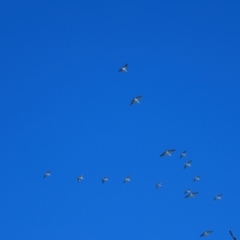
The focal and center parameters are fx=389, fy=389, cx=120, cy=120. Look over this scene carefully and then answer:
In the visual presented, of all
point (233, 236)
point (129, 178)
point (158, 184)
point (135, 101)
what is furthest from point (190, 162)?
point (233, 236)

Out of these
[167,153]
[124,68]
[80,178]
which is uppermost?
Result: [124,68]

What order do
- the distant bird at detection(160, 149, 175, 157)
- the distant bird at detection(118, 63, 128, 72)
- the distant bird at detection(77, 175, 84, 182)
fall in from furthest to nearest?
the distant bird at detection(77, 175, 84, 182) < the distant bird at detection(160, 149, 175, 157) < the distant bird at detection(118, 63, 128, 72)

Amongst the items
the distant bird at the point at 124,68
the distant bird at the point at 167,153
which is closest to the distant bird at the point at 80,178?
the distant bird at the point at 167,153

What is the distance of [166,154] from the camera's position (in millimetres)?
42125

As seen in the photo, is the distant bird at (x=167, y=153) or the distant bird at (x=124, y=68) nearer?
the distant bird at (x=124, y=68)

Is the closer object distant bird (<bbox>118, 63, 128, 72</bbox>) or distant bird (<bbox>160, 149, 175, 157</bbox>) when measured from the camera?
distant bird (<bbox>118, 63, 128, 72</bbox>)

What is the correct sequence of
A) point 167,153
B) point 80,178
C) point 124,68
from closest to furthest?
point 124,68 → point 167,153 → point 80,178

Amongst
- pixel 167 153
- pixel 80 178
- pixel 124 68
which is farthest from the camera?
pixel 80 178

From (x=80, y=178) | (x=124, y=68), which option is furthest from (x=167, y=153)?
(x=80, y=178)

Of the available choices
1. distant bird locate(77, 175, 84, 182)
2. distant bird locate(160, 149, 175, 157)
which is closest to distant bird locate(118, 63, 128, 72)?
distant bird locate(160, 149, 175, 157)

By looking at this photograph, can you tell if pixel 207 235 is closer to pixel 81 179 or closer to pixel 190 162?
pixel 190 162

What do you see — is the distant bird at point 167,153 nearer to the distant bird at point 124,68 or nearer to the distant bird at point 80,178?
the distant bird at point 124,68

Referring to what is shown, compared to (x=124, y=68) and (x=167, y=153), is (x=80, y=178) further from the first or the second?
(x=124, y=68)

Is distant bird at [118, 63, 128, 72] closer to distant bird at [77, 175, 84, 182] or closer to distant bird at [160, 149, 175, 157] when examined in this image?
distant bird at [160, 149, 175, 157]
